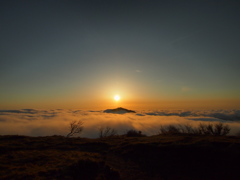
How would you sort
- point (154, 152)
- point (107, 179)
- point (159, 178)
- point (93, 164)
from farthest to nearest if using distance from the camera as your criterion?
point (154, 152) → point (93, 164) → point (159, 178) → point (107, 179)

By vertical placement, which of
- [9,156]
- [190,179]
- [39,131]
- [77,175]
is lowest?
[190,179]

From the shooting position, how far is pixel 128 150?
2138 cm

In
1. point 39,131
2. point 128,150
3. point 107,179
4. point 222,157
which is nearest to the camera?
point 107,179

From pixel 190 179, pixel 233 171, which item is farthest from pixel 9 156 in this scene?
pixel 233 171

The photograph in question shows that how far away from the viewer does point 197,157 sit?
1638 centimetres

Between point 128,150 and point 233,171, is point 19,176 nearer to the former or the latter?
point 128,150

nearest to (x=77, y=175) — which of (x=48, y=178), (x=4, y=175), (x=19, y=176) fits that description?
(x=48, y=178)

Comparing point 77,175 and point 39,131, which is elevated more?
point 39,131

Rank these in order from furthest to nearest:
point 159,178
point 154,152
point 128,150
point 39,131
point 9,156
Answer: point 39,131, point 128,150, point 154,152, point 9,156, point 159,178

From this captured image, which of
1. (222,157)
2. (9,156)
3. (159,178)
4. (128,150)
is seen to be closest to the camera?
(159,178)

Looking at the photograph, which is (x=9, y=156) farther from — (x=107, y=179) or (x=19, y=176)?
(x=107, y=179)

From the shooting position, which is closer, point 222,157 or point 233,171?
point 233,171

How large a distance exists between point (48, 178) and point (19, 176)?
2.34 metres

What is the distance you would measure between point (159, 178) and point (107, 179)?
198 inches
